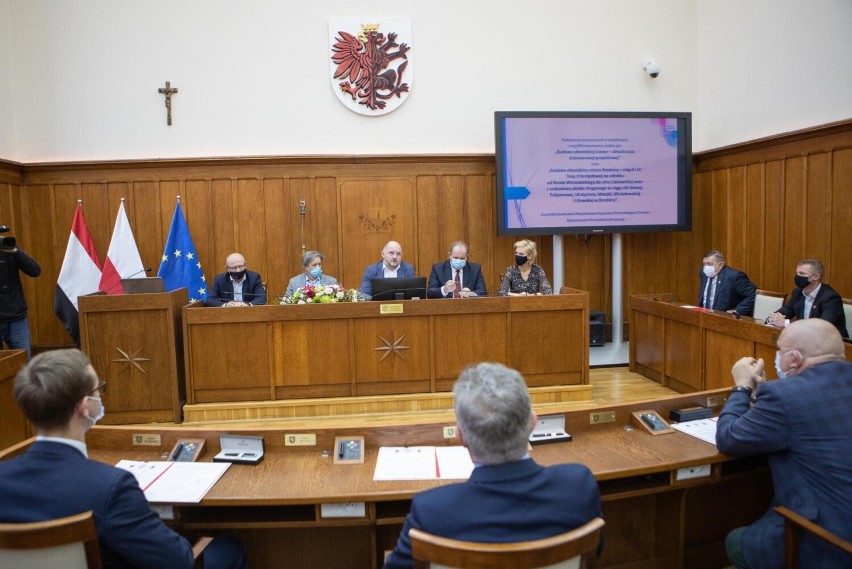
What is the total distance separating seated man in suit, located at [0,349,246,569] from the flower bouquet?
9.86 ft

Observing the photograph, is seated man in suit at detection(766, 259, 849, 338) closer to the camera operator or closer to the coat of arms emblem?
the coat of arms emblem

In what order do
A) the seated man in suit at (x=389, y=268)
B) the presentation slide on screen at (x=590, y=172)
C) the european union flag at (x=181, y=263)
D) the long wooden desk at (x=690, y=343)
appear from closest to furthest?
the long wooden desk at (x=690, y=343) → the seated man in suit at (x=389, y=268) → the european union flag at (x=181, y=263) → the presentation slide on screen at (x=590, y=172)

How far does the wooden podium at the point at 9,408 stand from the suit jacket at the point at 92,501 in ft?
7.63

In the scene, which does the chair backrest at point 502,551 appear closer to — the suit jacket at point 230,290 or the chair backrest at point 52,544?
the chair backrest at point 52,544

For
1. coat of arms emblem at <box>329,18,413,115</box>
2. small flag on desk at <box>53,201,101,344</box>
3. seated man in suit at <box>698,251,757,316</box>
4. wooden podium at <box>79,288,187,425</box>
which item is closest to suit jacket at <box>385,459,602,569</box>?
wooden podium at <box>79,288,187,425</box>

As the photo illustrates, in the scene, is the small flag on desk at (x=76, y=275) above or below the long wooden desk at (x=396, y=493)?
above

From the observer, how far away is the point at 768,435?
→ 1.92 metres

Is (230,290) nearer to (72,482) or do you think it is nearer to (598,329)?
(72,482)

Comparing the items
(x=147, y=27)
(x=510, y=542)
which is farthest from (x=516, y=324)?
(x=147, y=27)

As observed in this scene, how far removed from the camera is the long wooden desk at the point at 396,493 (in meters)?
1.93

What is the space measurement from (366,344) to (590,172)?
3.70m

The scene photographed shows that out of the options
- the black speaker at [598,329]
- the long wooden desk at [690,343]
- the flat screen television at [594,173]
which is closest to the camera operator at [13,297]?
the flat screen television at [594,173]

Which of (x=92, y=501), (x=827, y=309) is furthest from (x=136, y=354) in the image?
(x=827, y=309)

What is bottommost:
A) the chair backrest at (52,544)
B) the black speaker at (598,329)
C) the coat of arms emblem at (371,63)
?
the black speaker at (598,329)
